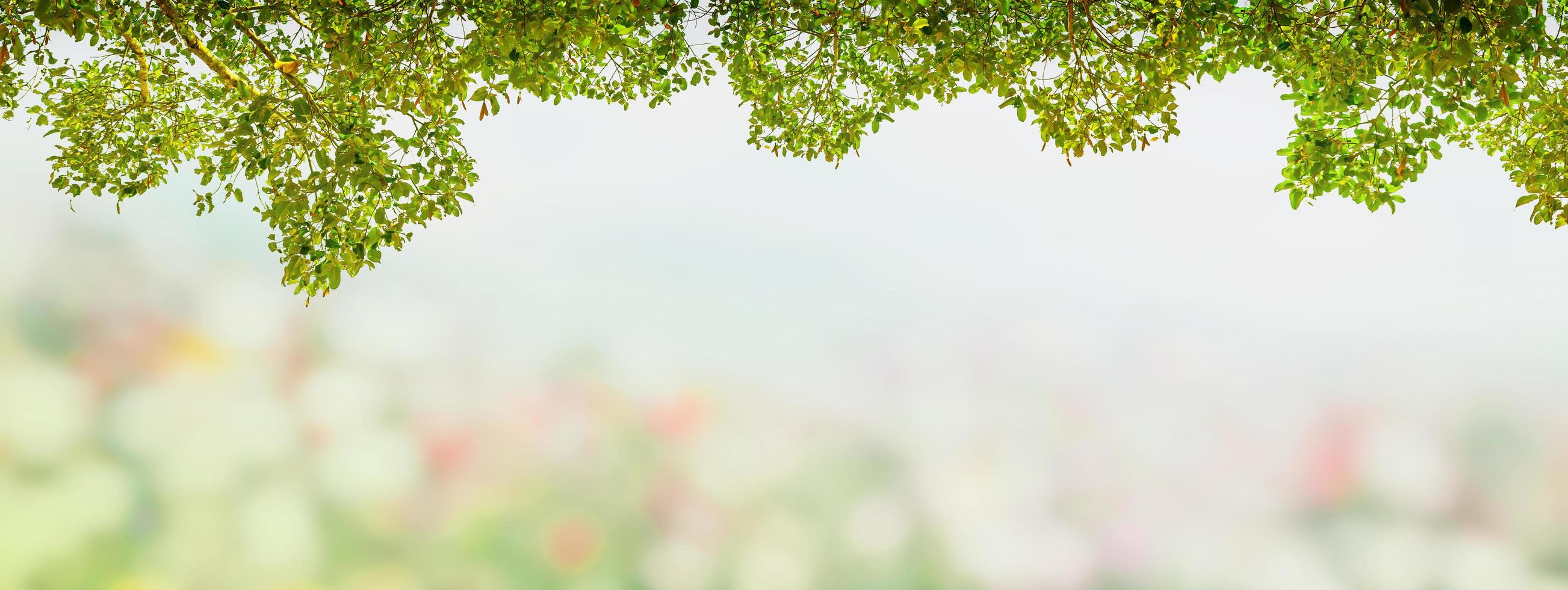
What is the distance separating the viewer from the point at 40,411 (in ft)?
22.3

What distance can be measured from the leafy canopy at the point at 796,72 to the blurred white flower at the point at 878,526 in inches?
116

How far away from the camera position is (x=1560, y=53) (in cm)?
484

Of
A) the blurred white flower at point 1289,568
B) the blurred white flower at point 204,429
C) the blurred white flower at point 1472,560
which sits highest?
the blurred white flower at point 204,429

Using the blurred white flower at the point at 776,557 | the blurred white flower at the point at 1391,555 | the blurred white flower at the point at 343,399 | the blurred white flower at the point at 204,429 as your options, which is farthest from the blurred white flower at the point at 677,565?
the blurred white flower at the point at 1391,555

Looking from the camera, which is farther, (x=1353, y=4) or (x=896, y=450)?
(x=896, y=450)

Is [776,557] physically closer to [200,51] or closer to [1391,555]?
[1391,555]

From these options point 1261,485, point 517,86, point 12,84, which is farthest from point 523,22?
point 1261,485

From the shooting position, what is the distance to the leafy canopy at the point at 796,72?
4469 millimetres

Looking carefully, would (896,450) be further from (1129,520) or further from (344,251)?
(344,251)

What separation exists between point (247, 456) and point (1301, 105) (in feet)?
24.5

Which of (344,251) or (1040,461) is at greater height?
(344,251)

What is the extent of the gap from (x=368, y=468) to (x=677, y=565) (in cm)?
243

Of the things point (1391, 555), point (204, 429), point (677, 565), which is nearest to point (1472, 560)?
point (1391, 555)

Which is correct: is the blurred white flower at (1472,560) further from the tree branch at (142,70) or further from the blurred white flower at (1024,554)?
the tree branch at (142,70)
